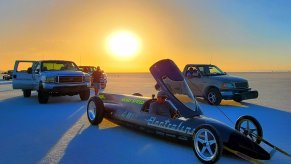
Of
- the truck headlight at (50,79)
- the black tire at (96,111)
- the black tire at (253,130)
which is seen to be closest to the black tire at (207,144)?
Answer: the black tire at (253,130)

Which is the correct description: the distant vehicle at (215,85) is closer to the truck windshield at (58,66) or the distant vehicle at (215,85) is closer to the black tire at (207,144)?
the truck windshield at (58,66)

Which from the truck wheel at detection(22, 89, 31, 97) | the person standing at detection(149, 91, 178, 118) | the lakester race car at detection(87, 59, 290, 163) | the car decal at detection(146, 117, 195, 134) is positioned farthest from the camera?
the truck wheel at detection(22, 89, 31, 97)

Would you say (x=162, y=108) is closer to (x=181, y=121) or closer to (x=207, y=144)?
(x=181, y=121)

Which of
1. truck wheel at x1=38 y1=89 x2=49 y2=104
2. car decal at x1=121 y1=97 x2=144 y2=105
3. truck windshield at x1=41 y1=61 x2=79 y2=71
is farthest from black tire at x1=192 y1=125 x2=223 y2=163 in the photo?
truck windshield at x1=41 y1=61 x2=79 y2=71

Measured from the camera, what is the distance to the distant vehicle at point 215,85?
1428cm

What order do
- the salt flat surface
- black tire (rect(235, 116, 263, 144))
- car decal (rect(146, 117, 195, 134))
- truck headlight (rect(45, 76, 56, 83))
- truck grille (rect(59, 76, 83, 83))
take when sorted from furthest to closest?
1. truck grille (rect(59, 76, 83, 83))
2. truck headlight (rect(45, 76, 56, 83))
3. black tire (rect(235, 116, 263, 144))
4. car decal (rect(146, 117, 195, 134))
5. the salt flat surface

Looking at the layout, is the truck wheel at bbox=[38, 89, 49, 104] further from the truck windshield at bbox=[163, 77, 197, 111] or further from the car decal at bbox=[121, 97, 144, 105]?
the truck windshield at bbox=[163, 77, 197, 111]

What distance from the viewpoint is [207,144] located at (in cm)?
552

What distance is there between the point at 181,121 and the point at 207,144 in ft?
3.19

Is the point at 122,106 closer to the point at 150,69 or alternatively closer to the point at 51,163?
the point at 150,69

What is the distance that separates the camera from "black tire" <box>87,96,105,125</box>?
344 inches

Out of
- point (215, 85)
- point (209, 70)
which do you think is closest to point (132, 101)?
point (215, 85)

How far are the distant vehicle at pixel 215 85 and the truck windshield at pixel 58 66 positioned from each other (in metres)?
6.43

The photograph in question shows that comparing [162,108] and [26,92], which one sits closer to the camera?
[162,108]
